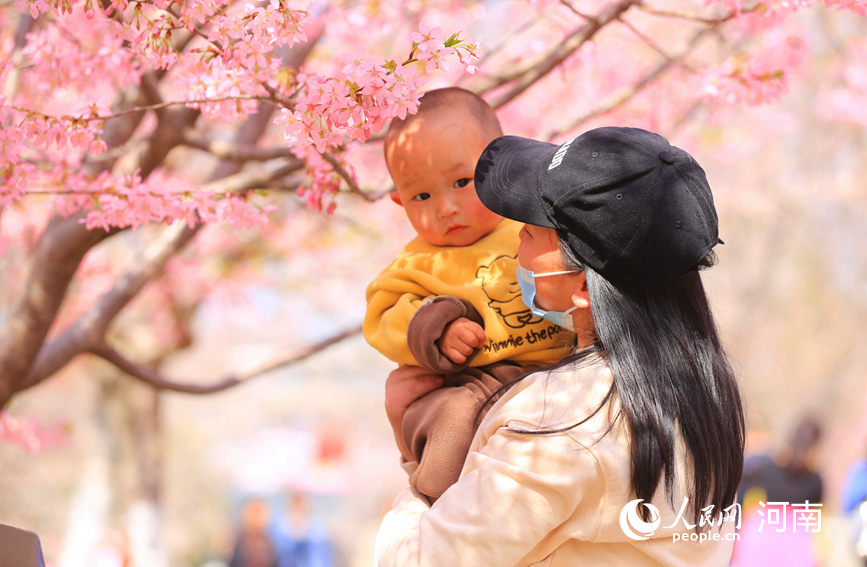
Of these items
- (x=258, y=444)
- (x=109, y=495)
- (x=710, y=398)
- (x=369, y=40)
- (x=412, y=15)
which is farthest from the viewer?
(x=258, y=444)

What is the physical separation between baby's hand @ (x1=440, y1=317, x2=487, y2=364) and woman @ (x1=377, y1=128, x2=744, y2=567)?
255mm

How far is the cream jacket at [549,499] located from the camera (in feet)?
4.47

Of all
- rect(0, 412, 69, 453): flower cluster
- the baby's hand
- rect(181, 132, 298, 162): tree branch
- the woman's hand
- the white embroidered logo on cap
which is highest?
rect(181, 132, 298, 162): tree branch

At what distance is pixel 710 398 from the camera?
4.91 feet

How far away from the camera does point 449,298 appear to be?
182 centimetres

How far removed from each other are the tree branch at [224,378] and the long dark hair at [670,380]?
6.45 feet

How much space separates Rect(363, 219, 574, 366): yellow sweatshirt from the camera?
5.92 ft

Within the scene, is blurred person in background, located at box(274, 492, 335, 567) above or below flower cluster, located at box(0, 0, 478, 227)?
below

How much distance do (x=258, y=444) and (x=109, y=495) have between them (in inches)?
333

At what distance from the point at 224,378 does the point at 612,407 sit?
92.7 inches

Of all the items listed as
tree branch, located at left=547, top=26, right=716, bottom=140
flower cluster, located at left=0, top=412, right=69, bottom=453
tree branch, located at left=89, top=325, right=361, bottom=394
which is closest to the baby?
tree branch, located at left=547, top=26, right=716, bottom=140

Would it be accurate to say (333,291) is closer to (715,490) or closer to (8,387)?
(8,387)

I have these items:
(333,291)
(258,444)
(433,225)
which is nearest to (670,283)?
(433,225)

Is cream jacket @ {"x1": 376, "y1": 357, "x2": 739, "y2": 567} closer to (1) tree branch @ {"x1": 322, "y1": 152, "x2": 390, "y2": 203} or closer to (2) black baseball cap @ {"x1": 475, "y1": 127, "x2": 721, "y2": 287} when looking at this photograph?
(2) black baseball cap @ {"x1": 475, "y1": 127, "x2": 721, "y2": 287}
